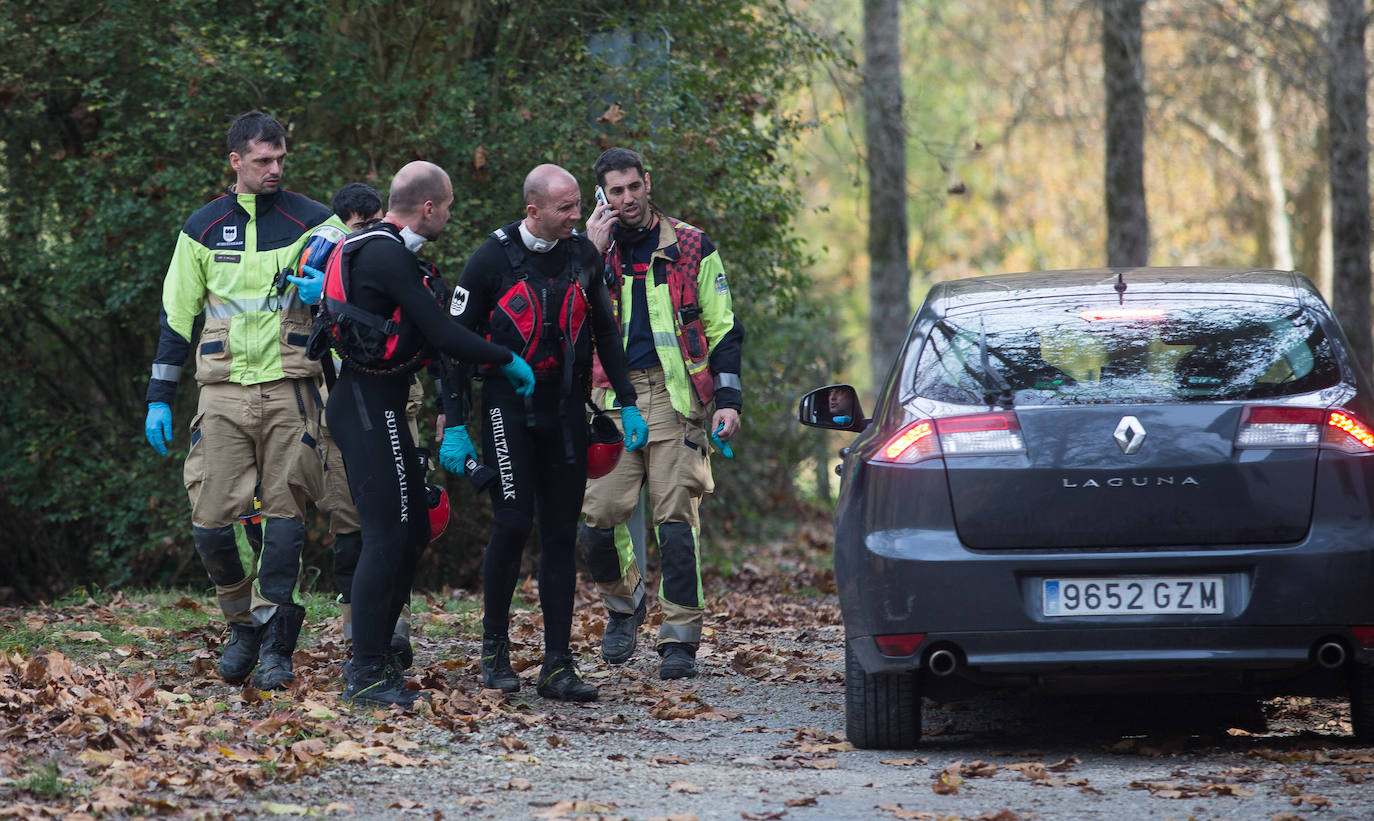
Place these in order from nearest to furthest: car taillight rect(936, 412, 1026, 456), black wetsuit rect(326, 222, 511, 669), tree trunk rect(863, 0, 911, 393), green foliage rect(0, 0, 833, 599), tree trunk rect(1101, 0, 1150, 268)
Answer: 1. car taillight rect(936, 412, 1026, 456)
2. black wetsuit rect(326, 222, 511, 669)
3. green foliage rect(0, 0, 833, 599)
4. tree trunk rect(1101, 0, 1150, 268)
5. tree trunk rect(863, 0, 911, 393)

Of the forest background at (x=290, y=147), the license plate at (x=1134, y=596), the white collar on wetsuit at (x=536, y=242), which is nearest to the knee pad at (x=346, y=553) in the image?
the white collar on wetsuit at (x=536, y=242)

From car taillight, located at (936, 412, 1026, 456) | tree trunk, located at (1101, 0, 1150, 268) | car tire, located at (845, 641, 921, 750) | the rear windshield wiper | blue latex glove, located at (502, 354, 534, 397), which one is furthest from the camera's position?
tree trunk, located at (1101, 0, 1150, 268)

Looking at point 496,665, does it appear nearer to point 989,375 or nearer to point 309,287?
point 309,287

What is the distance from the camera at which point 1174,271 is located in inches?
241

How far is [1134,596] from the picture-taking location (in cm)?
496

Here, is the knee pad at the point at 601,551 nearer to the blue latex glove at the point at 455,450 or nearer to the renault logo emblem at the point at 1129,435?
the blue latex glove at the point at 455,450

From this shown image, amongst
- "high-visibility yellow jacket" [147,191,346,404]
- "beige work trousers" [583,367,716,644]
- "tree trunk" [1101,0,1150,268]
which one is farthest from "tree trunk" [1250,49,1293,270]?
"high-visibility yellow jacket" [147,191,346,404]

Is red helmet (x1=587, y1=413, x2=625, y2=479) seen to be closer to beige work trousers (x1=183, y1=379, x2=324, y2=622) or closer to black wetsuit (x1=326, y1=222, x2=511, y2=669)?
black wetsuit (x1=326, y1=222, x2=511, y2=669)

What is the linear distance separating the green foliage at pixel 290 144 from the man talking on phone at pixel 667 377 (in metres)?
3.25

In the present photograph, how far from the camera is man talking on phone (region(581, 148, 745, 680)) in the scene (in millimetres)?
7250

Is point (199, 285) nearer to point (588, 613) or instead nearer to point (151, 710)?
point (151, 710)

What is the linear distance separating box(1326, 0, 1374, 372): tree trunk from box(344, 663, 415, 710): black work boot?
34.2 ft

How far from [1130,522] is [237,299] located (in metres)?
3.84

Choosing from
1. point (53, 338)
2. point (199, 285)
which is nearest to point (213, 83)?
point (53, 338)
